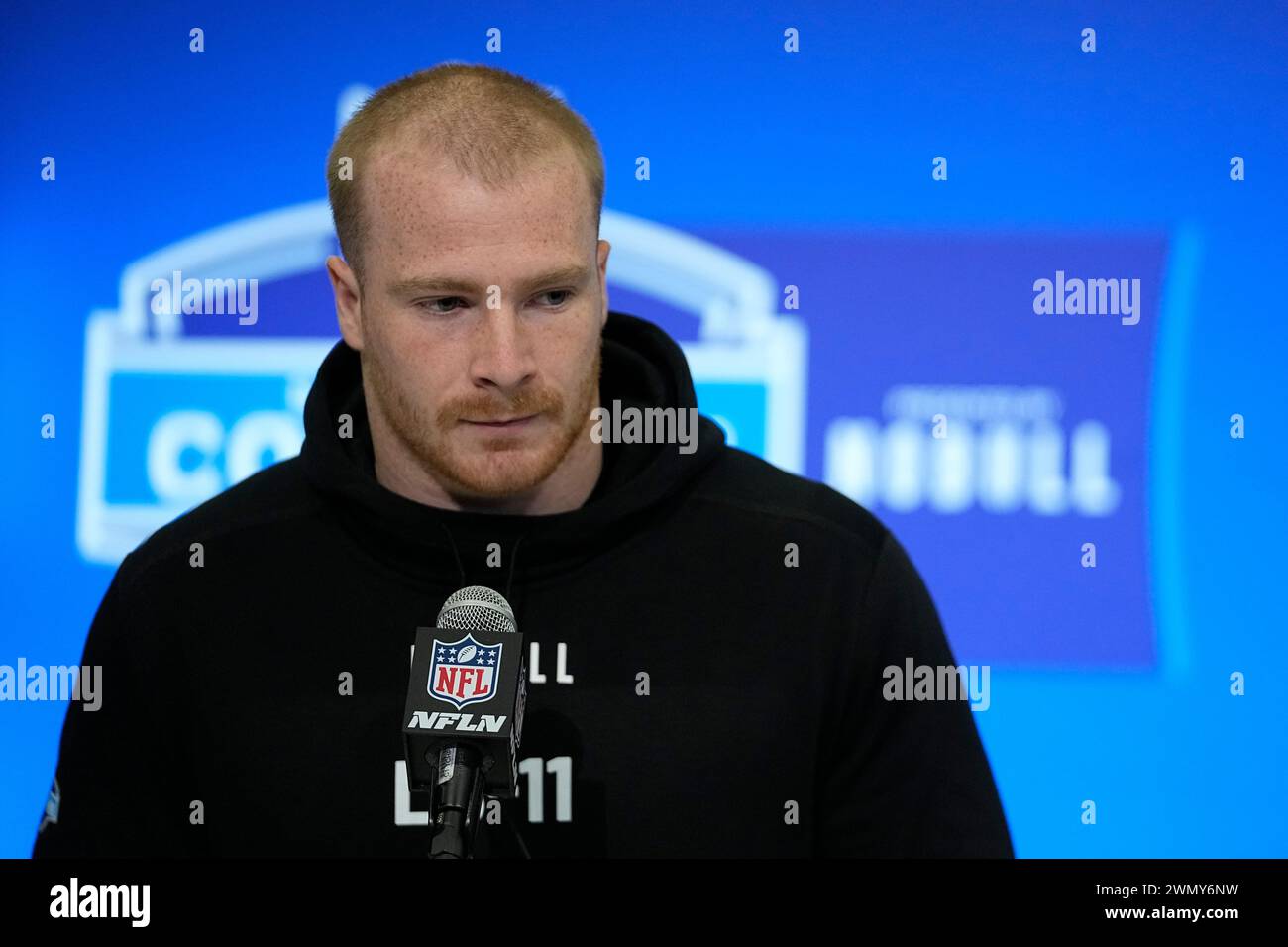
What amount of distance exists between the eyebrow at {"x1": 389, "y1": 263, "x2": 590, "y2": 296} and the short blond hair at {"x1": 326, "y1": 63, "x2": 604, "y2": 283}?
0.11 metres

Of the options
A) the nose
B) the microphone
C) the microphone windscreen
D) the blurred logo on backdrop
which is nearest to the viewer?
the microphone

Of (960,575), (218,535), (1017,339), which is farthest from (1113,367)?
(218,535)

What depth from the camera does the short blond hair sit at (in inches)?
63.2

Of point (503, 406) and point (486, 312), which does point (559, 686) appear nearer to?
point (503, 406)

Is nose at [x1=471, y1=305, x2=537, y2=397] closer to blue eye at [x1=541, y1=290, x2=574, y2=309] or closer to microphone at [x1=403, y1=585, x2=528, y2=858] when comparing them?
blue eye at [x1=541, y1=290, x2=574, y2=309]

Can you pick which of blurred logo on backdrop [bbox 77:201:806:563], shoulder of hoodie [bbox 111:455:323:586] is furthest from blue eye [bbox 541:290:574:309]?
blurred logo on backdrop [bbox 77:201:806:563]

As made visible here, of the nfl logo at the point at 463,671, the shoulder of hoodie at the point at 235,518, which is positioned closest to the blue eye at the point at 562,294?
the shoulder of hoodie at the point at 235,518

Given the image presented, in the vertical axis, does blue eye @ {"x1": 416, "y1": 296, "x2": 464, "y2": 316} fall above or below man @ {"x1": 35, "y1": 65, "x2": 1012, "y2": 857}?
above

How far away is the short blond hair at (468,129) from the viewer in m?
1.60

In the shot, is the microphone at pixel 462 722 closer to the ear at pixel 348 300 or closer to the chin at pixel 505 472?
the chin at pixel 505 472

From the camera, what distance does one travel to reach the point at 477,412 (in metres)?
1.61

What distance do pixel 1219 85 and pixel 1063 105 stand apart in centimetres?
28
